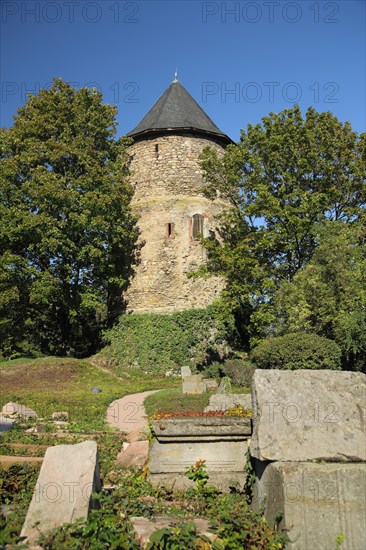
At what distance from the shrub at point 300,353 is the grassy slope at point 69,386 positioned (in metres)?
5.06

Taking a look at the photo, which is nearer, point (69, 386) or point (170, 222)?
point (69, 386)

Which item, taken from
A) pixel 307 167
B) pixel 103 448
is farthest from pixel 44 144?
pixel 103 448

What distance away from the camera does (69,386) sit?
1574 cm

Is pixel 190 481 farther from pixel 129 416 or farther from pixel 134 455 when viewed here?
pixel 129 416

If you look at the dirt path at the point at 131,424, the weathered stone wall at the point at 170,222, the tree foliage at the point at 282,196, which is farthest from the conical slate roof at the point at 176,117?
the dirt path at the point at 131,424

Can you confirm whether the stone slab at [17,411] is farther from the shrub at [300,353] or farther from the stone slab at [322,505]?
the stone slab at [322,505]

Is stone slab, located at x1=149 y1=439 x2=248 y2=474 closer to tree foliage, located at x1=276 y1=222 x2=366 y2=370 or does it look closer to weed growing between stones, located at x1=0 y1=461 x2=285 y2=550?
weed growing between stones, located at x1=0 y1=461 x2=285 y2=550

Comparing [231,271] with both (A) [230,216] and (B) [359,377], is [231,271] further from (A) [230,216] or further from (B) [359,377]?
(B) [359,377]

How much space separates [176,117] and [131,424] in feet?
62.0

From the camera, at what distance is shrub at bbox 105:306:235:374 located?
67.7ft

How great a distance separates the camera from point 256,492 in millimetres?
4676

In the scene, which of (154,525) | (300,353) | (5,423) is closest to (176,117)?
(300,353)

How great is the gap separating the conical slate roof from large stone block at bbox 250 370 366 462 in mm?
21001

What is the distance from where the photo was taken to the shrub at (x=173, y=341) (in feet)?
67.7
